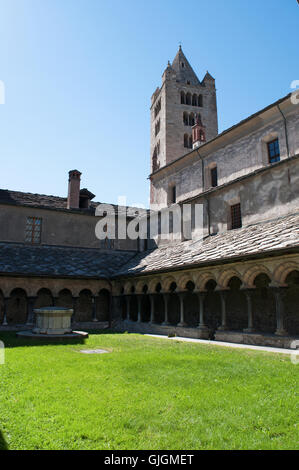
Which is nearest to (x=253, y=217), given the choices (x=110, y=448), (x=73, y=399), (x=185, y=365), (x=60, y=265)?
(x=185, y=365)

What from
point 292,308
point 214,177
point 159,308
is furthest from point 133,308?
point 292,308

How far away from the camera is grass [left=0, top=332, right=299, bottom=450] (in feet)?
11.0

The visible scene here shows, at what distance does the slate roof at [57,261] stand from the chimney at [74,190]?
3.00 metres

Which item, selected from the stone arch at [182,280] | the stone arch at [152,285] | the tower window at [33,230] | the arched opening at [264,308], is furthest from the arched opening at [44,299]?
the arched opening at [264,308]

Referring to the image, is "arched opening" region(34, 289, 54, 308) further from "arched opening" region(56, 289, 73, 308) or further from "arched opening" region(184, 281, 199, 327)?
"arched opening" region(184, 281, 199, 327)

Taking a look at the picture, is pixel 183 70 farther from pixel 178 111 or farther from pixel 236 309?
pixel 236 309

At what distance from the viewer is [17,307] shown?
703 inches

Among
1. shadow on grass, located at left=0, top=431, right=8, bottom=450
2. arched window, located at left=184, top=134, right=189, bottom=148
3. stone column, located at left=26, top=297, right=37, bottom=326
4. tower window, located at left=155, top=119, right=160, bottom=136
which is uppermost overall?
tower window, located at left=155, top=119, right=160, bottom=136

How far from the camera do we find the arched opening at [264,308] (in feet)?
39.6

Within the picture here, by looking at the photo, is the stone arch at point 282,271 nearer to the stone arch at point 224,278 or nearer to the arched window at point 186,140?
the stone arch at point 224,278

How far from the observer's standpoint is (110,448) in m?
3.18

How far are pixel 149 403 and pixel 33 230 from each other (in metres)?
17.7

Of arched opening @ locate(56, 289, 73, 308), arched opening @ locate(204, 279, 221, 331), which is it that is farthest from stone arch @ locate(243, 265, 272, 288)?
arched opening @ locate(56, 289, 73, 308)

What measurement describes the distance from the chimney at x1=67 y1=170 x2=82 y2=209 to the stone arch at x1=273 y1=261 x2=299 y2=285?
14953mm
